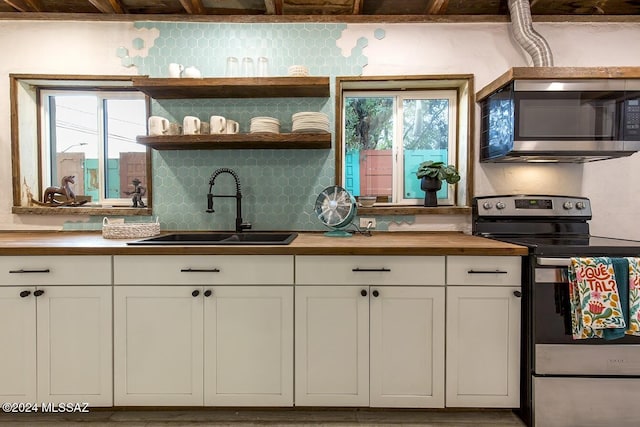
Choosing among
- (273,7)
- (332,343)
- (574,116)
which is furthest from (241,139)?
(574,116)

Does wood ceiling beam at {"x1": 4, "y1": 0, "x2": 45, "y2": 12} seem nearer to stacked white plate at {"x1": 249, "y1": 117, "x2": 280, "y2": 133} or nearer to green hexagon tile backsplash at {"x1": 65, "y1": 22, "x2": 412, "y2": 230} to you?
green hexagon tile backsplash at {"x1": 65, "y1": 22, "x2": 412, "y2": 230}

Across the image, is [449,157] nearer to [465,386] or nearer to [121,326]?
[465,386]

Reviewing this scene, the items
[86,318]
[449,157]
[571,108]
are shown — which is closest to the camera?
→ [86,318]

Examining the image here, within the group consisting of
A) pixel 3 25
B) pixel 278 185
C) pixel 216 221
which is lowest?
pixel 216 221

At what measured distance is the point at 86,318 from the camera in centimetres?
174

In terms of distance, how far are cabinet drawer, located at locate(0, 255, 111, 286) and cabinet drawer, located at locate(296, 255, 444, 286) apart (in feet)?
3.31

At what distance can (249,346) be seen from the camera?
1.75 meters

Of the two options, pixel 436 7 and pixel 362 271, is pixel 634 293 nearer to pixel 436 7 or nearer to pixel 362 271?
pixel 362 271

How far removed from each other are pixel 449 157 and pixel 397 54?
0.83 meters

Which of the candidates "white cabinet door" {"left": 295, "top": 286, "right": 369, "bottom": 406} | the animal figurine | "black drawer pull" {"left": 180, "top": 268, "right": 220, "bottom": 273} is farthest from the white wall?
"black drawer pull" {"left": 180, "top": 268, "right": 220, "bottom": 273}

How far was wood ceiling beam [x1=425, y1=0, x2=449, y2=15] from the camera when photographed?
7.28ft

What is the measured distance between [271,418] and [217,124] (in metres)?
1.75

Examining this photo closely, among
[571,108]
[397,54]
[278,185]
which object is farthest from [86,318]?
[571,108]

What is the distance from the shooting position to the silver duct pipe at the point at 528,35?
7.13 ft
